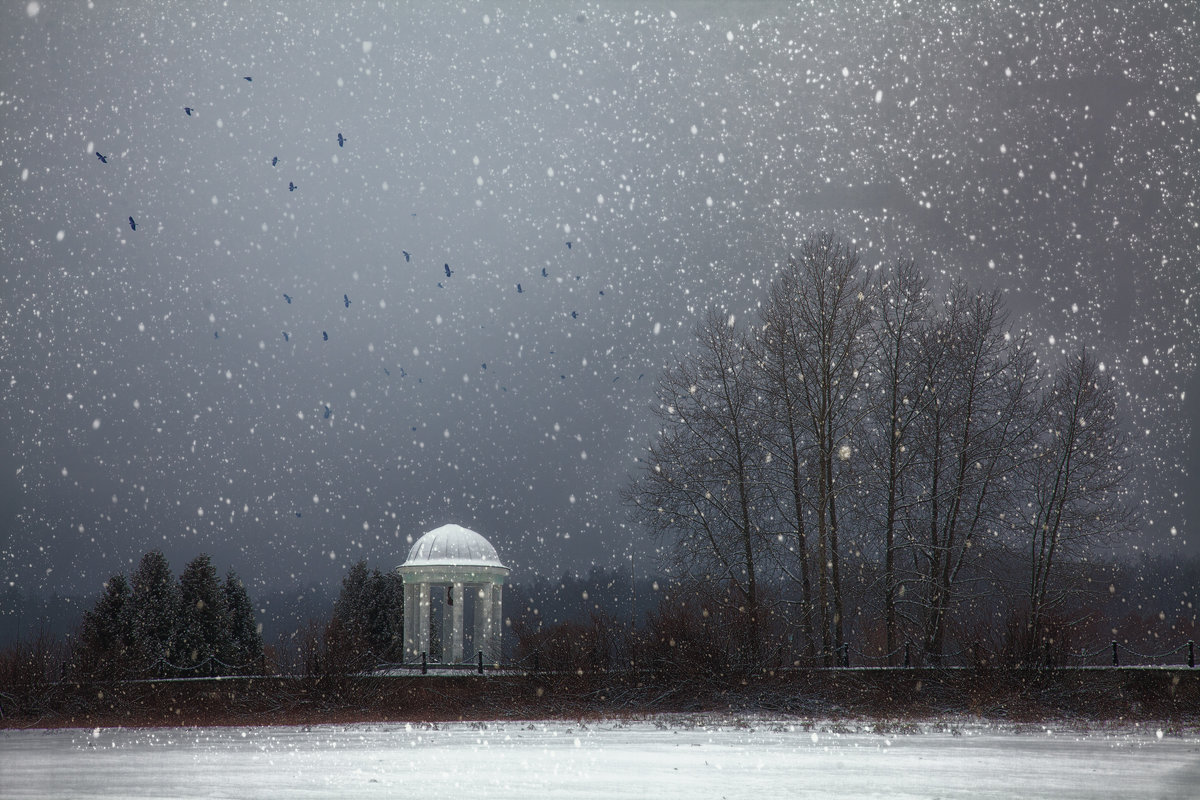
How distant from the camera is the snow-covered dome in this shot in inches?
1281

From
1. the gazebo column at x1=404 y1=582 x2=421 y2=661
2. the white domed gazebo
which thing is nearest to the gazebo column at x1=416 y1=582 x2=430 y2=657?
the white domed gazebo

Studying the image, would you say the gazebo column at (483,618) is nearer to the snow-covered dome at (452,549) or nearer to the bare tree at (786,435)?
the snow-covered dome at (452,549)

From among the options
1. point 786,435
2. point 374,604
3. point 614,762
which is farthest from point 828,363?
point 374,604

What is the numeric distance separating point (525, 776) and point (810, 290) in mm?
17212

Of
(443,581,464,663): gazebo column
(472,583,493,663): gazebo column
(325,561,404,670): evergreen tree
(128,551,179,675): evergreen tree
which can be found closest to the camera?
(472,583,493,663): gazebo column

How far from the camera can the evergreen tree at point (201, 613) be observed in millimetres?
37531

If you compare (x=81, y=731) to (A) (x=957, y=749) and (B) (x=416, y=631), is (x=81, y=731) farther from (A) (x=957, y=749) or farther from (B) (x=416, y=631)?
(B) (x=416, y=631)

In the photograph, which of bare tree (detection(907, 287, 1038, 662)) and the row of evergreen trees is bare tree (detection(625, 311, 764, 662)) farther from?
the row of evergreen trees

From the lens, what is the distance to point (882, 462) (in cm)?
2373

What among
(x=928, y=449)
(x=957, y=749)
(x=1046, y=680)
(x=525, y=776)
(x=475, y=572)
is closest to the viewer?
(x=525, y=776)

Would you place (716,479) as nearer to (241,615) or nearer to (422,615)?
(422,615)

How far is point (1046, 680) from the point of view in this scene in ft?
57.4

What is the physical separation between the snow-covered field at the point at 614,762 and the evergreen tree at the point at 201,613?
75.4 ft

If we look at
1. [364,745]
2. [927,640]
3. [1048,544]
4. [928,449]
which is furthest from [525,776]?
[1048,544]
